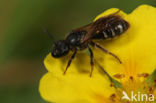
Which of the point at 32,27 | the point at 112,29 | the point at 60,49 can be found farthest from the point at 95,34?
the point at 32,27

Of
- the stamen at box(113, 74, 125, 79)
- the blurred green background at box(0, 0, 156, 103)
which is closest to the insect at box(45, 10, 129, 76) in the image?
the stamen at box(113, 74, 125, 79)

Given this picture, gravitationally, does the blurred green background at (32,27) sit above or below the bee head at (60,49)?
below

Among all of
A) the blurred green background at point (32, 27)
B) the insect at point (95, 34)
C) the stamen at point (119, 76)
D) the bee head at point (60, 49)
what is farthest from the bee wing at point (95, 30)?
the blurred green background at point (32, 27)

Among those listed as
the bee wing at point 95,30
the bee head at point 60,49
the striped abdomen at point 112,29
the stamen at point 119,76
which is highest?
the bee head at point 60,49

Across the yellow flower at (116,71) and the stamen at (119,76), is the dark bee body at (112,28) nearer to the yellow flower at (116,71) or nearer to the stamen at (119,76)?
the yellow flower at (116,71)

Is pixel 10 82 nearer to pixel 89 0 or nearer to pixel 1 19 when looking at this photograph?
pixel 1 19

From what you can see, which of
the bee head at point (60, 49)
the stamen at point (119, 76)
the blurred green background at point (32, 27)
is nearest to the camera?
the bee head at point (60, 49)

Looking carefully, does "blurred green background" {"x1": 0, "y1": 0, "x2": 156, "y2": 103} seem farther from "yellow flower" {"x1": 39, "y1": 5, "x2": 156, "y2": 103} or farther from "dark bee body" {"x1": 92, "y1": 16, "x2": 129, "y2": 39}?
"dark bee body" {"x1": 92, "y1": 16, "x2": 129, "y2": 39}
